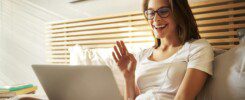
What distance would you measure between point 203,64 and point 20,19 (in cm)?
270

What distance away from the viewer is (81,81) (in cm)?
100

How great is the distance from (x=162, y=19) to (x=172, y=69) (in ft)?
0.94

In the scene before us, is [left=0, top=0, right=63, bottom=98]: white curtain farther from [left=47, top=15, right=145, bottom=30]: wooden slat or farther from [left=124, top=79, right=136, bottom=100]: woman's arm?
[left=124, top=79, right=136, bottom=100]: woman's arm

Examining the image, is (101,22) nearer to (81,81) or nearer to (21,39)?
(81,81)

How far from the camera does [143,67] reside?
1315 mm

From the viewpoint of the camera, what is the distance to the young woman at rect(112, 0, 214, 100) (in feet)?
3.53

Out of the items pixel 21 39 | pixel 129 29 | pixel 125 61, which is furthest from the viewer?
pixel 21 39

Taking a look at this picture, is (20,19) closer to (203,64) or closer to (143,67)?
(143,67)

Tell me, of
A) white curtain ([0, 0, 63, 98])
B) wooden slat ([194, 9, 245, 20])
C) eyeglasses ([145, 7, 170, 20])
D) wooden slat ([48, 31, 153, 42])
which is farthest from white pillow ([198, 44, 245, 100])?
white curtain ([0, 0, 63, 98])

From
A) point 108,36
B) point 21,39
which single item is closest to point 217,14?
point 108,36

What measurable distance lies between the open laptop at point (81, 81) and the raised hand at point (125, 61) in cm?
23

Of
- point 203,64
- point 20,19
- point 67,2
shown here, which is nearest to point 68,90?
point 203,64

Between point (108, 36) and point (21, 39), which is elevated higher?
point (21, 39)

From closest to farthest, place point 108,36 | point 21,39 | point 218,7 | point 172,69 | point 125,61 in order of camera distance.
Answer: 1. point 172,69
2. point 125,61
3. point 218,7
4. point 108,36
5. point 21,39
